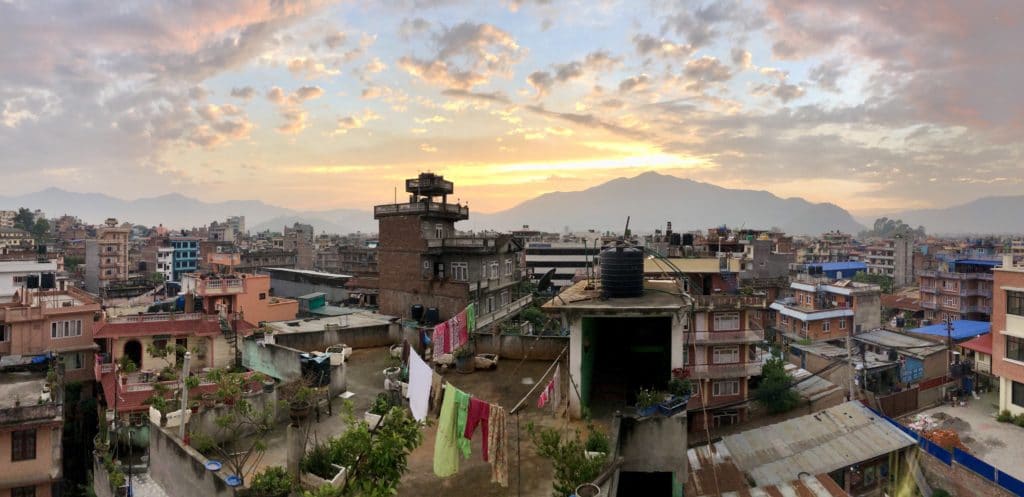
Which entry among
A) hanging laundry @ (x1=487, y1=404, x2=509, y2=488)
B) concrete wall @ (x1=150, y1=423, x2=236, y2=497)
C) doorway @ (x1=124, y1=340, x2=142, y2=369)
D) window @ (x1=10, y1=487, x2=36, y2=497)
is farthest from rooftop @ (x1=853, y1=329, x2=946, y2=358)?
window @ (x1=10, y1=487, x2=36, y2=497)

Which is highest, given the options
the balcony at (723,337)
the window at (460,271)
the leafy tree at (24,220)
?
the leafy tree at (24,220)

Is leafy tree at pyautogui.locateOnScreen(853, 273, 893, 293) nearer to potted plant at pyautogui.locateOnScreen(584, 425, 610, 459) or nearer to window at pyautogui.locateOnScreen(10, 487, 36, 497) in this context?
potted plant at pyautogui.locateOnScreen(584, 425, 610, 459)

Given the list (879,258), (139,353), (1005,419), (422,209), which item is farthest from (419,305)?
(879,258)

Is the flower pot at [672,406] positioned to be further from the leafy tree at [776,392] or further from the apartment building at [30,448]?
the apartment building at [30,448]

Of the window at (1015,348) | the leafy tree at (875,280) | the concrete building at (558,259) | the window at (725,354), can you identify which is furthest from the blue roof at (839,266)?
the window at (725,354)

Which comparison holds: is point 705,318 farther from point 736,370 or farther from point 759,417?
point 759,417

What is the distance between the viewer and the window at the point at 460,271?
3559cm

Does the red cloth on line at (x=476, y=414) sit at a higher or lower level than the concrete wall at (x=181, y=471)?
higher

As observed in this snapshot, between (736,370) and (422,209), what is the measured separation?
22.4 meters

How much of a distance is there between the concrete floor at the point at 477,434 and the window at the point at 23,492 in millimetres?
15056

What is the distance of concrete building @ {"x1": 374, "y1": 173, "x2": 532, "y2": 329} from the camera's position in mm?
35469

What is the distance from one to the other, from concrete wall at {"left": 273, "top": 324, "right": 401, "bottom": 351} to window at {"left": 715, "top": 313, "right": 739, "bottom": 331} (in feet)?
60.2

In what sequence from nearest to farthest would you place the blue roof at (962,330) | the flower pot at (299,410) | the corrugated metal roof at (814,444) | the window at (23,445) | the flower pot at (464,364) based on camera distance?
1. the flower pot at (299,410)
2. the flower pot at (464,364)
3. the corrugated metal roof at (814,444)
4. the window at (23,445)
5. the blue roof at (962,330)

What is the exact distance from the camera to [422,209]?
36.4 m
